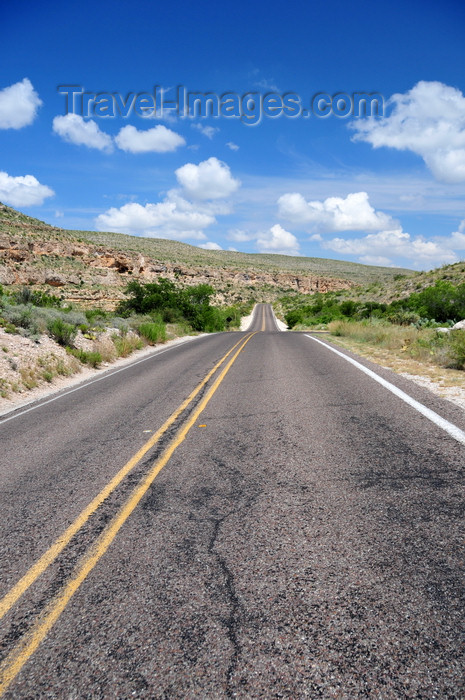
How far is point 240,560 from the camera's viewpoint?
9.63 ft

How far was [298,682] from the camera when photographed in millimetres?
1962

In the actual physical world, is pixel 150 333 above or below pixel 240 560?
above

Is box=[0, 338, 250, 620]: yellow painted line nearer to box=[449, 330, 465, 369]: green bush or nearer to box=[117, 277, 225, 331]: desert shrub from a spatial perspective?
box=[449, 330, 465, 369]: green bush

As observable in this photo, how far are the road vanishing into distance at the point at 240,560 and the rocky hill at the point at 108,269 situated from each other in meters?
45.5

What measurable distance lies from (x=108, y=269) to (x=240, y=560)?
65.3 metres

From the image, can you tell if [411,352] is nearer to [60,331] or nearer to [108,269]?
[60,331]

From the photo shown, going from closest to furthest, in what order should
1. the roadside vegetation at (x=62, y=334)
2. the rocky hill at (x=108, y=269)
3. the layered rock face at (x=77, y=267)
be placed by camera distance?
the roadside vegetation at (x=62, y=334) → the layered rock face at (x=77, y=267) → the rocky hill at (x=108, y=269)

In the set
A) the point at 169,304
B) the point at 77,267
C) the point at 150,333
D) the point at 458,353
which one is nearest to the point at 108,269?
the point at 77,267

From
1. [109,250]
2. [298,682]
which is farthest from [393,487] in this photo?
[109,250]

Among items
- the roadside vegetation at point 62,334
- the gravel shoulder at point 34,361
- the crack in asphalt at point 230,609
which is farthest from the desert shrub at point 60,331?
the crack in asphalt at point 230,609

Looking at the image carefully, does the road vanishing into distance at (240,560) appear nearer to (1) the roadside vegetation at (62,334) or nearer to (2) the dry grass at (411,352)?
(2) the dry grass at (411,352)

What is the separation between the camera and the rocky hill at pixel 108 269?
A: 2067 inches

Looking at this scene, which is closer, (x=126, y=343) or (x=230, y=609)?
(x=230, y=609)

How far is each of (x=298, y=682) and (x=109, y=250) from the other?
72.7 meters
